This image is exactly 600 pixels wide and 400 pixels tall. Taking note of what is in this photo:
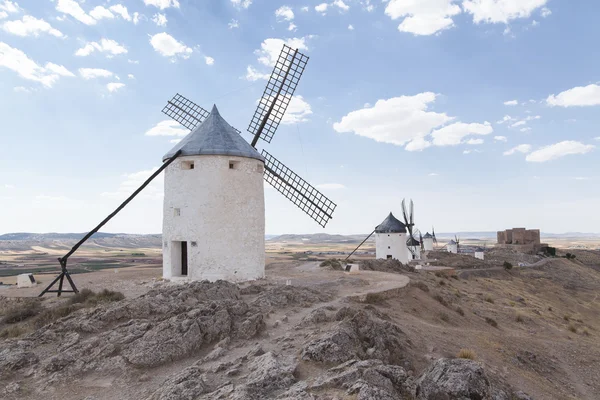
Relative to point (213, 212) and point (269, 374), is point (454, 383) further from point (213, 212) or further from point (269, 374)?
point (213, 212)

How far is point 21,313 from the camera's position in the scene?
12.4 metres

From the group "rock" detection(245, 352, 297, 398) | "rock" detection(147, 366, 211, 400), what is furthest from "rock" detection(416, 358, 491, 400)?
"rock" detection(147, 366, 211, 400)

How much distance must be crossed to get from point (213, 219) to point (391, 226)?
23.9 metres

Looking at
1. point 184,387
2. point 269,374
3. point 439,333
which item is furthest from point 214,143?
point 269,374

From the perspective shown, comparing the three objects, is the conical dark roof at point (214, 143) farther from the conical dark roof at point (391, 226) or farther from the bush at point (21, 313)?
the conical dark roof at point (391, 226)

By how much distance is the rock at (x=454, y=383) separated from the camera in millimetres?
7055

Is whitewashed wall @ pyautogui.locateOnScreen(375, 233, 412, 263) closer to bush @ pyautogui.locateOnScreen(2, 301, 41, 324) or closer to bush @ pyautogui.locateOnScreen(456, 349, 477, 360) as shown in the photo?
bush @ pyautogui.locateOnScreen(456, 349, 477, 360)

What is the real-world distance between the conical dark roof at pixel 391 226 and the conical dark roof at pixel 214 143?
2180 centimetres

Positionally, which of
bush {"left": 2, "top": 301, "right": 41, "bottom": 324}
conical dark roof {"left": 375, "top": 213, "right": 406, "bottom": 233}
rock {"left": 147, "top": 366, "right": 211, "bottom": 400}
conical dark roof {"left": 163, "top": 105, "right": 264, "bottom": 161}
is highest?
conical dark roof {"left": 163, "top": 105, "right": 264, "bottom": 161}

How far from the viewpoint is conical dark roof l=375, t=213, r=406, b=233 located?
3649 cm

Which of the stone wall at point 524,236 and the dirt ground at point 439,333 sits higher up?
the stone wall at point 524,236

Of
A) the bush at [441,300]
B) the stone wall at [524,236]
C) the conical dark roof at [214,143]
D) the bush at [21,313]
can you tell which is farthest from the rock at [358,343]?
the stone wall at [524,236]

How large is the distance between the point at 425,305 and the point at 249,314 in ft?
25.8

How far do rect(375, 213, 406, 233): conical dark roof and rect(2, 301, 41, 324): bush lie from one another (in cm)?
2847
